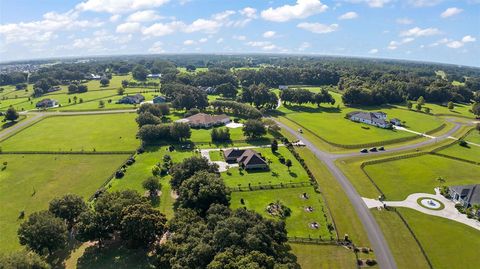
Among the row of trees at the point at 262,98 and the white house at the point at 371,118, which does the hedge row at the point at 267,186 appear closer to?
the white house at the point at 371,118

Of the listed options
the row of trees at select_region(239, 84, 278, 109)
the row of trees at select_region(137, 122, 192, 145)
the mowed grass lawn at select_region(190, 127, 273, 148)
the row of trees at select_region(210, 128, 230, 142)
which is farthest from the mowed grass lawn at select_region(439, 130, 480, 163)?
the row of trees at select_region(137, 122, 192, 145)

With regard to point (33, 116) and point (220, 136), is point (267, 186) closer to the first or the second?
point (220, 136)

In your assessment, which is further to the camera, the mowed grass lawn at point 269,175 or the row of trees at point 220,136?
the row of trees at point 220,136

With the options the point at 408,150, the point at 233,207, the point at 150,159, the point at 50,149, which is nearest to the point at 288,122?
the point at 408,150

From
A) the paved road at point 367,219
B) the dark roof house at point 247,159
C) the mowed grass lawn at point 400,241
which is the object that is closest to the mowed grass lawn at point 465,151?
the paved road at point 367,219

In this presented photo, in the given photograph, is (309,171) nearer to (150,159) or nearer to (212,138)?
(212,138)

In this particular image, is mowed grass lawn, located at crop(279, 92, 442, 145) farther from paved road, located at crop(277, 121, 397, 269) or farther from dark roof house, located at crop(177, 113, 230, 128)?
dark roof house, located at crop(177, 113, 230, 128)
